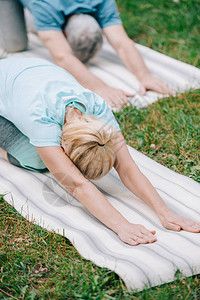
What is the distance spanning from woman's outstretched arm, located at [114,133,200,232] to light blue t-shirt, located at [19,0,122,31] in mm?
1863

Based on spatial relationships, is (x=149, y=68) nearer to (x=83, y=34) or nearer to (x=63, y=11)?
(x=83, y=34)

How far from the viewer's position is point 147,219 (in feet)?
8.34

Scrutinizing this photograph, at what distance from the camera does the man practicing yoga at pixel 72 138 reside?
2.33m

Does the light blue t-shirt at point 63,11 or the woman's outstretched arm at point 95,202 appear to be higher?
the light blue t-shirt at point 63,11

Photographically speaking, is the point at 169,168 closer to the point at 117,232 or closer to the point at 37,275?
the point at 117,232

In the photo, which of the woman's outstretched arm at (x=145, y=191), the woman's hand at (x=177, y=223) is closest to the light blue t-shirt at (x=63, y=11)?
the woman's outstretched arm at (x=145, y=191)

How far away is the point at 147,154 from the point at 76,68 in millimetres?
1142

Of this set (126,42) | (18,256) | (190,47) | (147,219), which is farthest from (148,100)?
(18,256)

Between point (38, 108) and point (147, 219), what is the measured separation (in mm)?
856

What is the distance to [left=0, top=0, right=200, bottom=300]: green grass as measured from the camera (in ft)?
6.86

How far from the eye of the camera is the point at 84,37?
4.15 metres

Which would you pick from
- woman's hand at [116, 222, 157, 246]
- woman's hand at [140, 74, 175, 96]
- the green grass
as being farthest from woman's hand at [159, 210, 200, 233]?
woman's hand at [140, 74, 175, 96]

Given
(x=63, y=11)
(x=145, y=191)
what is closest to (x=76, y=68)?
(x=63, y=11)

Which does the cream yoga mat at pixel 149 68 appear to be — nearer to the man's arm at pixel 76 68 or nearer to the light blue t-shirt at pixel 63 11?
the man's arm at pixel 76 68
